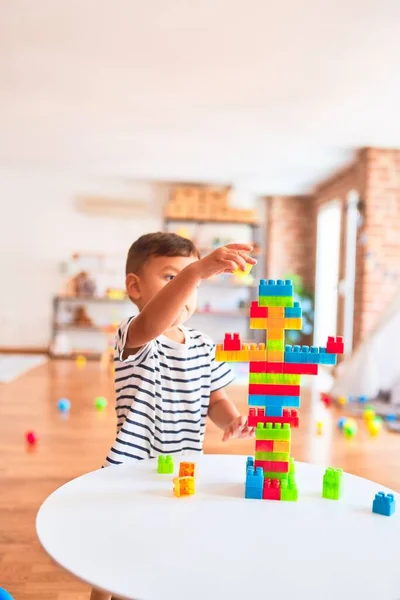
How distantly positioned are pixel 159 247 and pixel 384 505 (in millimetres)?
667

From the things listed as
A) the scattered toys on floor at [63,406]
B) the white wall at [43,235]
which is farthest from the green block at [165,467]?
the white wall at [43,235]

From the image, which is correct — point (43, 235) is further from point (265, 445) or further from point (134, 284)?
point (265, 445)

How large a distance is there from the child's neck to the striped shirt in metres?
0.02

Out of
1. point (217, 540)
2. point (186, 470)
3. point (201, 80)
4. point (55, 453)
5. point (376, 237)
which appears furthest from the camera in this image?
point (376, 237)

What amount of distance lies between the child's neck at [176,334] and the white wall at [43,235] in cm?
635

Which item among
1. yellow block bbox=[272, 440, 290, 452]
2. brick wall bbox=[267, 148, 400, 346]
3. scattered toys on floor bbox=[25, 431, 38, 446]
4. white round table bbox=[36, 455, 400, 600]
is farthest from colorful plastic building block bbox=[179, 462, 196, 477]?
brick wall bbox=[267, 148, 400, 346]

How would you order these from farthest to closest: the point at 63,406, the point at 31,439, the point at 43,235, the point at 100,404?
the point at 43,235, the point at 100,404, the point at 63,406, the point at 31,439

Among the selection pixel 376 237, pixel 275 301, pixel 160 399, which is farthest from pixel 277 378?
pixel 376 237

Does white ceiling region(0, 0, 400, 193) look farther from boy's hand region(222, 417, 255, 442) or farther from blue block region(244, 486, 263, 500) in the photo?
blue block region(244, 486, 263, 500)

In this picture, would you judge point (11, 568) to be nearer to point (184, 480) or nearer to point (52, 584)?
point (52, 584)

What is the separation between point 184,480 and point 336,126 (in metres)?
4.38

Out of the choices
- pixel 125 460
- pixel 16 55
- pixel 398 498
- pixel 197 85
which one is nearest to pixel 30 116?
pixel 16 55

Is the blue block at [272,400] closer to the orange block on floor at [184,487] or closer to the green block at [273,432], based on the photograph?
the green block at [273,432]

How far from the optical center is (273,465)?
0.92 metres
